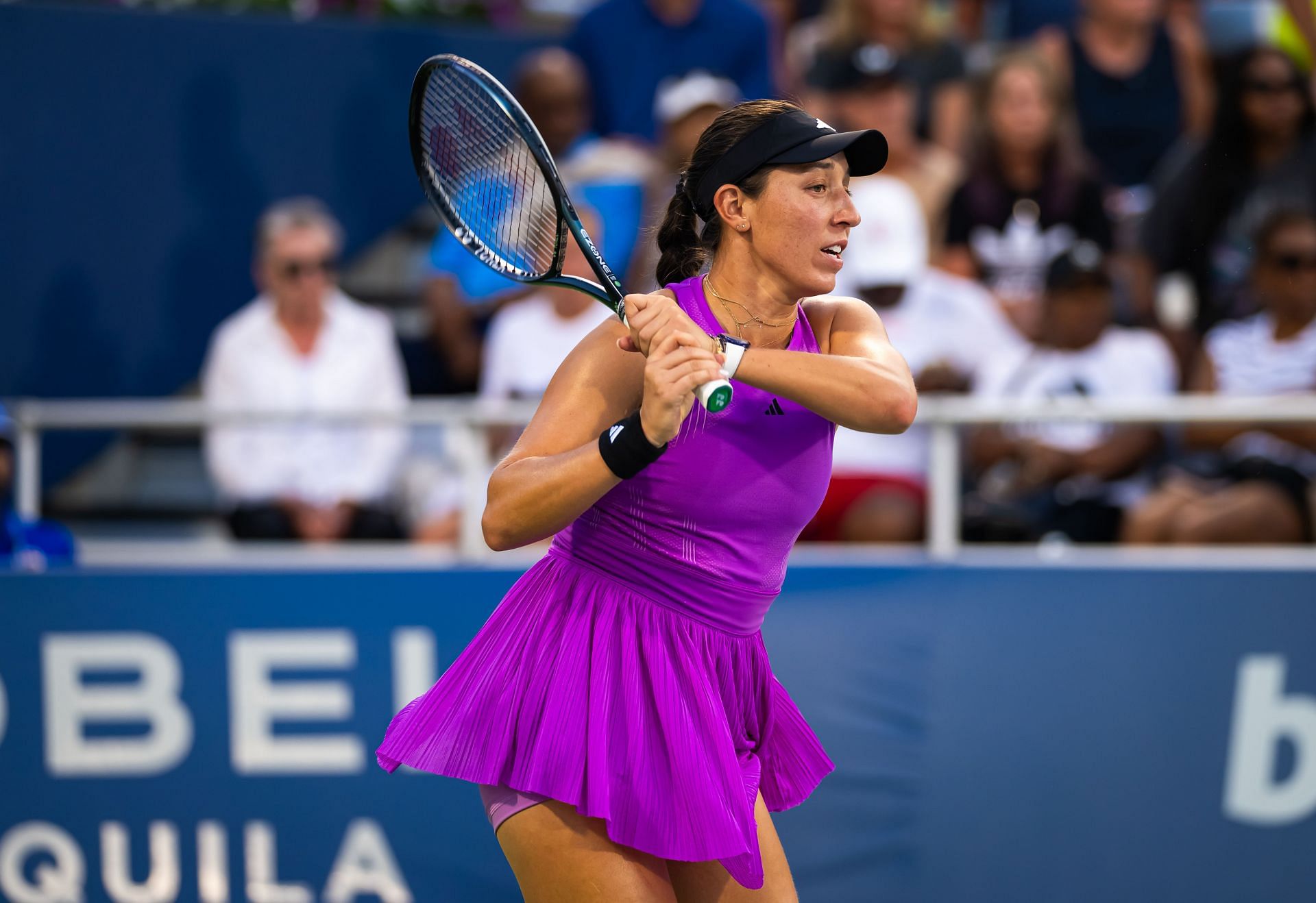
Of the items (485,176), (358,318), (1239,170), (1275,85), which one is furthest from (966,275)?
(485,176)

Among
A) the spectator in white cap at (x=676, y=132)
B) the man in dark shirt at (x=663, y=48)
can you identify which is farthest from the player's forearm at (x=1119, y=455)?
the man in dark shirt at (x=663, y=48)

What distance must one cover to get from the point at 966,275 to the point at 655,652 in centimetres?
370

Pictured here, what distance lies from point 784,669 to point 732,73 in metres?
2.74

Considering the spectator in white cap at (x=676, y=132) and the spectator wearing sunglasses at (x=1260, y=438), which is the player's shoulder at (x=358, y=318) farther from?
the spectator wearing sunglasses at (x=1260, y=438)

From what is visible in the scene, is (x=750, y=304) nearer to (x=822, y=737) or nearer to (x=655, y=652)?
(x=655, y=652)

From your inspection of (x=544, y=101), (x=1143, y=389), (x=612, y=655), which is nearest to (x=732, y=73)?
(x=544, y=101)

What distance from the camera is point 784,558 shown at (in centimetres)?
293

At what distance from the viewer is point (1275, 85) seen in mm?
6098

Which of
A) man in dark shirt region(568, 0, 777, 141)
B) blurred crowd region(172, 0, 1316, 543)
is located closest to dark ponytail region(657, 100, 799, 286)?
blurred crowd region(172, 0, 1316, 543)

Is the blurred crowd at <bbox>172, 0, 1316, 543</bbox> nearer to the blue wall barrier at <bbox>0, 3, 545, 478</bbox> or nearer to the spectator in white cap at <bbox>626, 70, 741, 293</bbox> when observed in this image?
the spectator in white cap at <bbox>626, 70, 741, 293</bbox>

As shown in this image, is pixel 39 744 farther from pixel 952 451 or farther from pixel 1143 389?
pixel 1143 389

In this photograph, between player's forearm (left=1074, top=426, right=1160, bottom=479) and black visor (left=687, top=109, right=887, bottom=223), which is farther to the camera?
player's forearm (left=1074, top=426, right=1160, bottom=479)

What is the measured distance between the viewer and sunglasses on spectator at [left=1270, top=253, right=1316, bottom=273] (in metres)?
5.39

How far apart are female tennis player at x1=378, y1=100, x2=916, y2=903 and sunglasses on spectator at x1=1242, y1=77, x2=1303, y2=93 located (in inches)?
151
